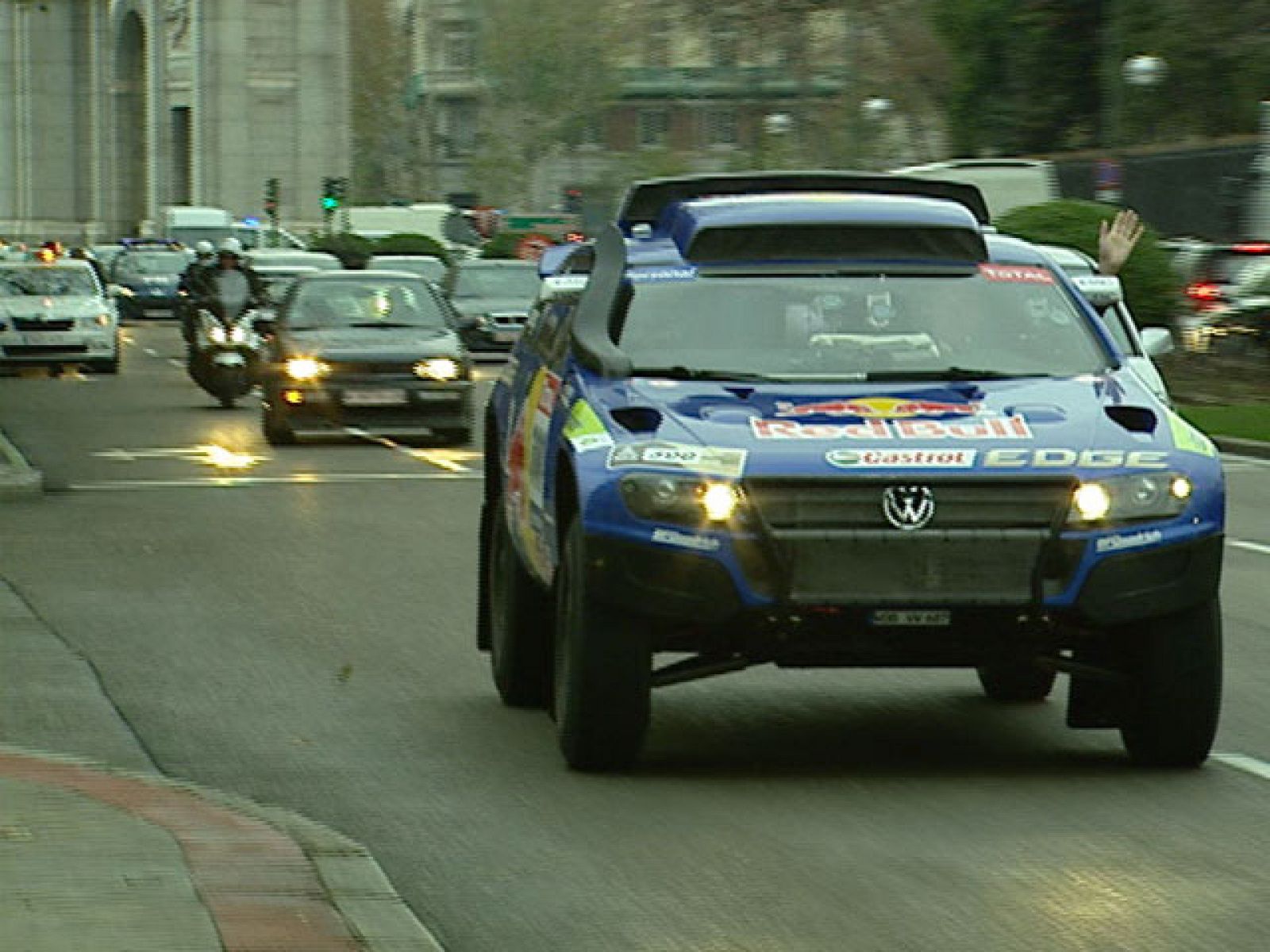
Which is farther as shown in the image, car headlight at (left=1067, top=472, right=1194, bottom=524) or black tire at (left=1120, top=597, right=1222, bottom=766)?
black tire at (left=1120, top=597, right=1222, bottom=766)

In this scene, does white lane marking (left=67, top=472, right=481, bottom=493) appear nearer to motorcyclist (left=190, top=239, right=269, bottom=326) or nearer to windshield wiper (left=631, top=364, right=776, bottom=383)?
motorcyclist (left=190, top=239, right=269, bottom=326)

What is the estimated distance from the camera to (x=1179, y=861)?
8461 mm

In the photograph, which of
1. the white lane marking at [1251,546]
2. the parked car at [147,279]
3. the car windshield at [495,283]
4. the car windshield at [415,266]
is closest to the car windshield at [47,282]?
→ the car windshield at [495,283]

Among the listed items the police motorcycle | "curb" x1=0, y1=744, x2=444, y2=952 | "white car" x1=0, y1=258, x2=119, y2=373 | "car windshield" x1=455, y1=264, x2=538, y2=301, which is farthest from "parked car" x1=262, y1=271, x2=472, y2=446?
"car windshield" x1=455, y1=264, x2=538, y2=301

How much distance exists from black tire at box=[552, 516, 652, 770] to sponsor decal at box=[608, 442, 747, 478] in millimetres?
251

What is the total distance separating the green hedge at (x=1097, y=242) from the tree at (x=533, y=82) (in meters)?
96.3

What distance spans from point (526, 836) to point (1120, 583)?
1.89m

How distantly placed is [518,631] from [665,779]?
5.59 feet

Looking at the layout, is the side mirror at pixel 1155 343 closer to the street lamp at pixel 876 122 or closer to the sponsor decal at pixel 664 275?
the sponsor decal at pixel 664 275

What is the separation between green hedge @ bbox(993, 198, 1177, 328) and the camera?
38.9 meters

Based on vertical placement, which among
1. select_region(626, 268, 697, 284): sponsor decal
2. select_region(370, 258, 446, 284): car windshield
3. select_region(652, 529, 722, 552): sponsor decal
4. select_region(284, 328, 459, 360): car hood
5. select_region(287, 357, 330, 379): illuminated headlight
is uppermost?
select_region(626, 268, 697, 284): sponsor decal

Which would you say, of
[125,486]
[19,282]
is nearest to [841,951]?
[125,486]

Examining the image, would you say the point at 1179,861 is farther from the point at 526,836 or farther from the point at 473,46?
the point at 473,46

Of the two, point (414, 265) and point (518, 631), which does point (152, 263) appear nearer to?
point (414, 265)
